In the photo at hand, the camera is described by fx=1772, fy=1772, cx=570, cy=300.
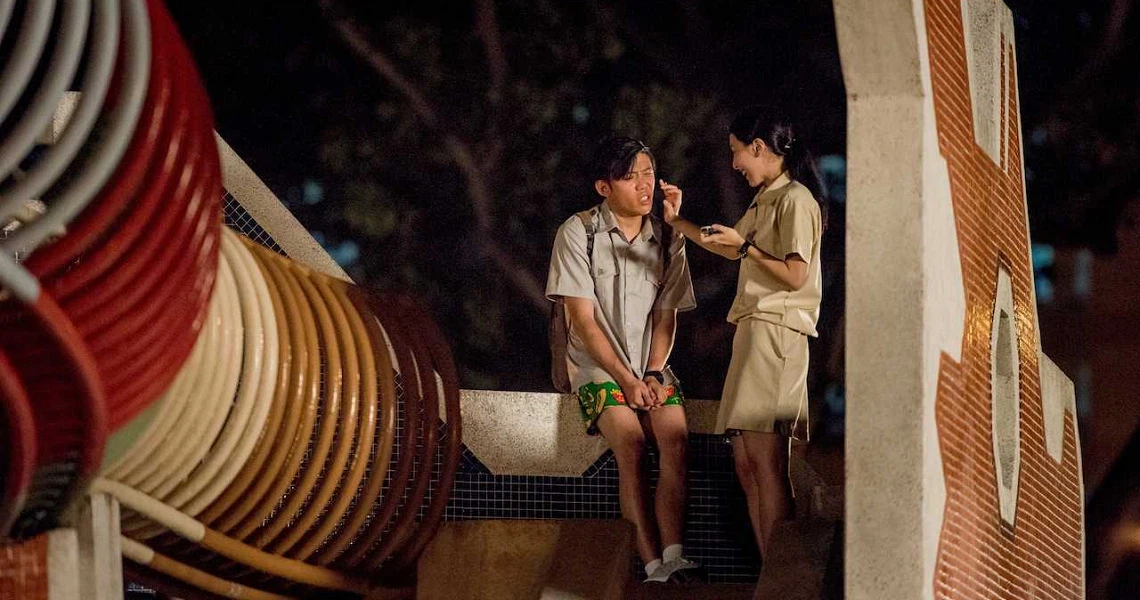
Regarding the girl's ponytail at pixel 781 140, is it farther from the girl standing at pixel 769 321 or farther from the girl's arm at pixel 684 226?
the girl's arm at pixel 684 226

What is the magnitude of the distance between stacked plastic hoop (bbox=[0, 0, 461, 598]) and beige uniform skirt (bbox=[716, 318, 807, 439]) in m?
1.32

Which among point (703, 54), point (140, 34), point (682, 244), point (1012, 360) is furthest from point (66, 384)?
point (703, 54)

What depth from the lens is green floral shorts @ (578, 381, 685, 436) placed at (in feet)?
23.1

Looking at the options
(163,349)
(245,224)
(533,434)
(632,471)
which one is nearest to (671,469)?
(632,471)

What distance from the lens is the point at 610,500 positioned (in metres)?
7.45

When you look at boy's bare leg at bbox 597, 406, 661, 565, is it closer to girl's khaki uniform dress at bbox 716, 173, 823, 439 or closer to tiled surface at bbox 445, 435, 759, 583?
tiled surface at bbox 445, 435, 759, 583

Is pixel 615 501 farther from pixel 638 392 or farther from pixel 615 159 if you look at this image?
pixel 615 159

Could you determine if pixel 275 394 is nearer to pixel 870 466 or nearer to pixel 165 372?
pixel 165 372

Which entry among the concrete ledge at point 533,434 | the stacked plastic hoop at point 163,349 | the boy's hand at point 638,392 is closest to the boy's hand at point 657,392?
the boy's hand at point 638,392

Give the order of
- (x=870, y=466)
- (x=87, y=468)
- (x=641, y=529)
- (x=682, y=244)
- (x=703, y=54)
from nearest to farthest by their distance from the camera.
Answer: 1. (x=87, y=468)
2. (x=870, y=466)
3. (x=641, y=529)
4. (x=682, y=244)
5. (x=703, y=54)

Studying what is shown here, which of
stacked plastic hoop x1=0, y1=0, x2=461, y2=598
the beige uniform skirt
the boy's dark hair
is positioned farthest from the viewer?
the boy's dark hair

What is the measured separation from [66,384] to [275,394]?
174 centimetres

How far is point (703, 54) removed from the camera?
1242 centimetres

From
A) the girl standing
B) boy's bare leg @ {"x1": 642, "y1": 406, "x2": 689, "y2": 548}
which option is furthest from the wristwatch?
boy's bare leg @ {"x1": 642, "y1": 406, "x2": 689, "y2": 548}
